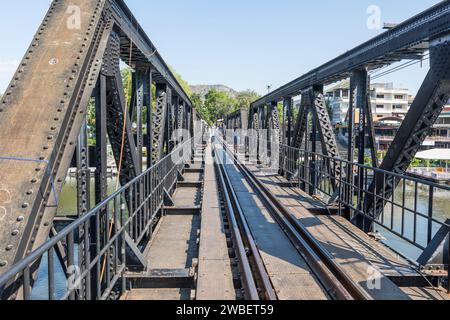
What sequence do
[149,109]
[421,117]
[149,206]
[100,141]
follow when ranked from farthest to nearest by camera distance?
[149,109]
[149,206]
[421,117]
[100,141]

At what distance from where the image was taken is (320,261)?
5.83 meters

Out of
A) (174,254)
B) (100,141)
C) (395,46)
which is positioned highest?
(395,46)

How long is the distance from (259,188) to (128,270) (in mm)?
8229

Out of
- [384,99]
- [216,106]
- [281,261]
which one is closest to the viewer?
[281,261]

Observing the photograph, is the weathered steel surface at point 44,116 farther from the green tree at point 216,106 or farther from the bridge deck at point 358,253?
the green tree at point 216,106

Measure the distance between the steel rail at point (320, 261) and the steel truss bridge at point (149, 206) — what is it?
28 millimetres

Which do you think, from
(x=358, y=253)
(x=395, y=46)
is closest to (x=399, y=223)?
(x=395, y=46)

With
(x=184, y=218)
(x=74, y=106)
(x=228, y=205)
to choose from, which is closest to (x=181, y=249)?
(x=184, y=218)

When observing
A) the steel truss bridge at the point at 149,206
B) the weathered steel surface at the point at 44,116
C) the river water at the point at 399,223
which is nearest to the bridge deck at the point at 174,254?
the steel truss bridge at the point at 149,206

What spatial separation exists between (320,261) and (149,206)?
11.9 ft

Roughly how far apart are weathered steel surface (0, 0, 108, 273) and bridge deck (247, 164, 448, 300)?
151 inches

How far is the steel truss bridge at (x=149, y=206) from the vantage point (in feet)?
11.4

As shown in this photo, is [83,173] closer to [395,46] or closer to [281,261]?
[281,261]

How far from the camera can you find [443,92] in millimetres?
5883
